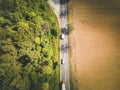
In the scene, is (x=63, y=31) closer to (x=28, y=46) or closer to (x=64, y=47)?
(x=64, y=47)

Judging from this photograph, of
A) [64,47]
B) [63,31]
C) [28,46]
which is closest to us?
[28,46]

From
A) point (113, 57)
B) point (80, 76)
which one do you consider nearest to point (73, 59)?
point (80, 76)

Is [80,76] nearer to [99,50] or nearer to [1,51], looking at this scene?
[99,50]

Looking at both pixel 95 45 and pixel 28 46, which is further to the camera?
pixel 95 45

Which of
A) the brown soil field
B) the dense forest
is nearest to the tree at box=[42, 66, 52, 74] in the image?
the dense forest

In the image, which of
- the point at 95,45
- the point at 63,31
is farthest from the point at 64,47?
the point at 95,45

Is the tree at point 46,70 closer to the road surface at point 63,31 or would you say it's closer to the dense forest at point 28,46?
the dense forest at point 28,46

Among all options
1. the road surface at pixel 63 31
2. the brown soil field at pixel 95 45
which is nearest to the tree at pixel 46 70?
the road surface at pixel 63 31

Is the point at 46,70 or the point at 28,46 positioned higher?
the point at 28,46
